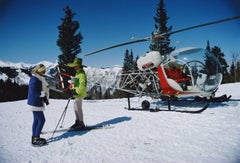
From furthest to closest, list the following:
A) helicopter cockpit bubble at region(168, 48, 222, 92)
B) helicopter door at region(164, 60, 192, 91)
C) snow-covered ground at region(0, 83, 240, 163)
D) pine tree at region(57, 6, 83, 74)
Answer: pine tree at region(57, 6, 83, 74) → helicopter door at region(164, 60, 192, 91) → helicopter cockpit bubble at region(168, 48, 222, 92) → snow-covered ground at region(0, 83, 240, 163)

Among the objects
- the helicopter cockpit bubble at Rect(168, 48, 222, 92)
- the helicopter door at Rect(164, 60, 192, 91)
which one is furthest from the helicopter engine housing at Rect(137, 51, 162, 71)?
the helicopter cockpit bubble at Rect(168, 48, 222, 92)

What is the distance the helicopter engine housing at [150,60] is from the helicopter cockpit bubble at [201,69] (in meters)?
1.14

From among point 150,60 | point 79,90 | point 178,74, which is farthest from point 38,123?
point 178,74

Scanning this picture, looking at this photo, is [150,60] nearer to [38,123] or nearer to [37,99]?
[37,99]

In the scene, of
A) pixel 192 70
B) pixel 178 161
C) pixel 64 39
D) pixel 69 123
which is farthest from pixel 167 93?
pixel 64 39

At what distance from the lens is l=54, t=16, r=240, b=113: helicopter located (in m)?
7.07

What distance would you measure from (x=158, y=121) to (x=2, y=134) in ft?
15.9

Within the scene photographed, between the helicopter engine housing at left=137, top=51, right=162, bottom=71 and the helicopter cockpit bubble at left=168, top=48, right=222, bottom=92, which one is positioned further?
the helicopter engine housing at left=137, top=51, right=162, bottom=71

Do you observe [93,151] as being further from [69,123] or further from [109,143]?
[69,123]

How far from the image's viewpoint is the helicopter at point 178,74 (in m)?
7.07

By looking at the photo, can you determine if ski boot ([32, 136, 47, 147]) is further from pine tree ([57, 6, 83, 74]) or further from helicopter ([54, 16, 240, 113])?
pine tree ([57, 6, 83, 74])

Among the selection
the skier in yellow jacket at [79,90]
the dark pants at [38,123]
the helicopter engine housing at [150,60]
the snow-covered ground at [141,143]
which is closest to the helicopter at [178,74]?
the helicopter engine housing at [150,60]

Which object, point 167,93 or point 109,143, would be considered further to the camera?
point 167,93

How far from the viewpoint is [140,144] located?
4.05 metres
